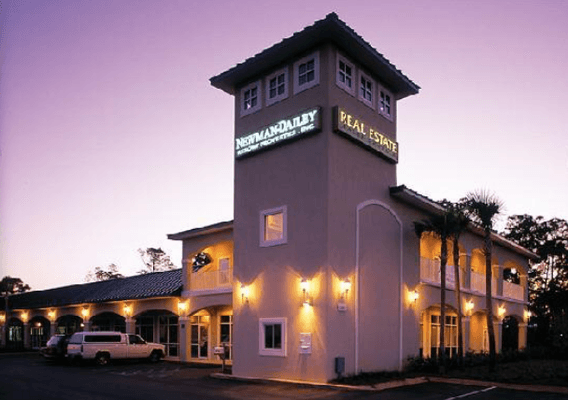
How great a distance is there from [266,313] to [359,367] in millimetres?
3844

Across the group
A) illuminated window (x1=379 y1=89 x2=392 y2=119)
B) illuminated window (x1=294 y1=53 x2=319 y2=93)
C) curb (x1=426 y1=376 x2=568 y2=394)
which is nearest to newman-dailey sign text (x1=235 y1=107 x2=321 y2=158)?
illuminated window (x1=294 y1=53 x2=319 y2=93)

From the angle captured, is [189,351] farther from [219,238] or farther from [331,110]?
[331,110]

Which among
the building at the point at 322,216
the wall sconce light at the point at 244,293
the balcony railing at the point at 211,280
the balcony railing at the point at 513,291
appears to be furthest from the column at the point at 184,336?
the balcony railing at the point at 513,291

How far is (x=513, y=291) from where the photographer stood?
37.1m

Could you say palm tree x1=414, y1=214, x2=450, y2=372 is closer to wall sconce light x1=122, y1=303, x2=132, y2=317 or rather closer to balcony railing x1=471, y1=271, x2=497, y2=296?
balcony railing x1=471, y1=271, x2=497, y2=296

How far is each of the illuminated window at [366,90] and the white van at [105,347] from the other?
678 inches

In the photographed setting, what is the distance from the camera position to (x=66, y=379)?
22.4m

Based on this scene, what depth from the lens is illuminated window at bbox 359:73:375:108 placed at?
23344mm

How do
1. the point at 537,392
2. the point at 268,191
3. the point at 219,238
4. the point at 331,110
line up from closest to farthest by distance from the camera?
the point at 537,392, the point at 331,110, the point at 268,191, the point at 219,238

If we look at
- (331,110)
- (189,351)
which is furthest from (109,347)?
(331,110)

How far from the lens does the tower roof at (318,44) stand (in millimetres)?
20844

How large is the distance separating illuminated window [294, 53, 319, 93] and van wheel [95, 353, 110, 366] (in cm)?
1655

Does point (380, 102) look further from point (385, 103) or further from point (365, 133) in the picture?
point (365, 133)

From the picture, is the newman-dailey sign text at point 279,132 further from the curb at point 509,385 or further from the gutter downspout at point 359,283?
the curb at point 509,385
